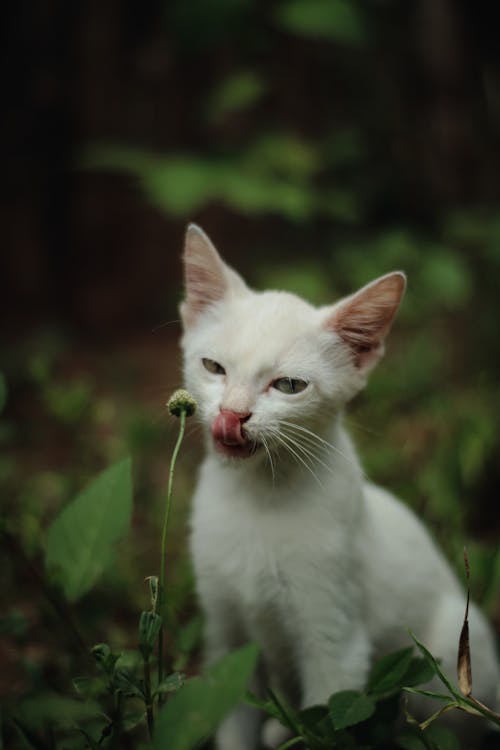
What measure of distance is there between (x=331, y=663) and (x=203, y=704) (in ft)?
1.86

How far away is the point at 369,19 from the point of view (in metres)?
2.98

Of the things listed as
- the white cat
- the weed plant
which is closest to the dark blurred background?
the white cat

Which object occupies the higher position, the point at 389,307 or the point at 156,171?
the point at 156,171

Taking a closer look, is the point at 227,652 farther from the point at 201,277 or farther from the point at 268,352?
the point at 201,277

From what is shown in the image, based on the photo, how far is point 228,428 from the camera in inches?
45.3

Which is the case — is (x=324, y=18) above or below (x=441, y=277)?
above

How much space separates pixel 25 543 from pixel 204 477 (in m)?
0.82

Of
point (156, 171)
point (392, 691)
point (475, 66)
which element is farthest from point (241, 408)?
point (475, 66)

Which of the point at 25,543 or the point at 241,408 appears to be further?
the point at 25,543

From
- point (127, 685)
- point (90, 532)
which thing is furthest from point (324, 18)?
point (127, 685)

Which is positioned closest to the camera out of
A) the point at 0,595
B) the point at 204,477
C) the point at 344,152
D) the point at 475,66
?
the point at 204,477

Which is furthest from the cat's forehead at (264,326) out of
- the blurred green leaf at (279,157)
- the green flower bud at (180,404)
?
the blurred green leaf at (279,157)

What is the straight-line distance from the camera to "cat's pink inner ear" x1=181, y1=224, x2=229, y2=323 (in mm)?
1410

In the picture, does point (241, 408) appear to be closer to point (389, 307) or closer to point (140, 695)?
point (389, 307)
